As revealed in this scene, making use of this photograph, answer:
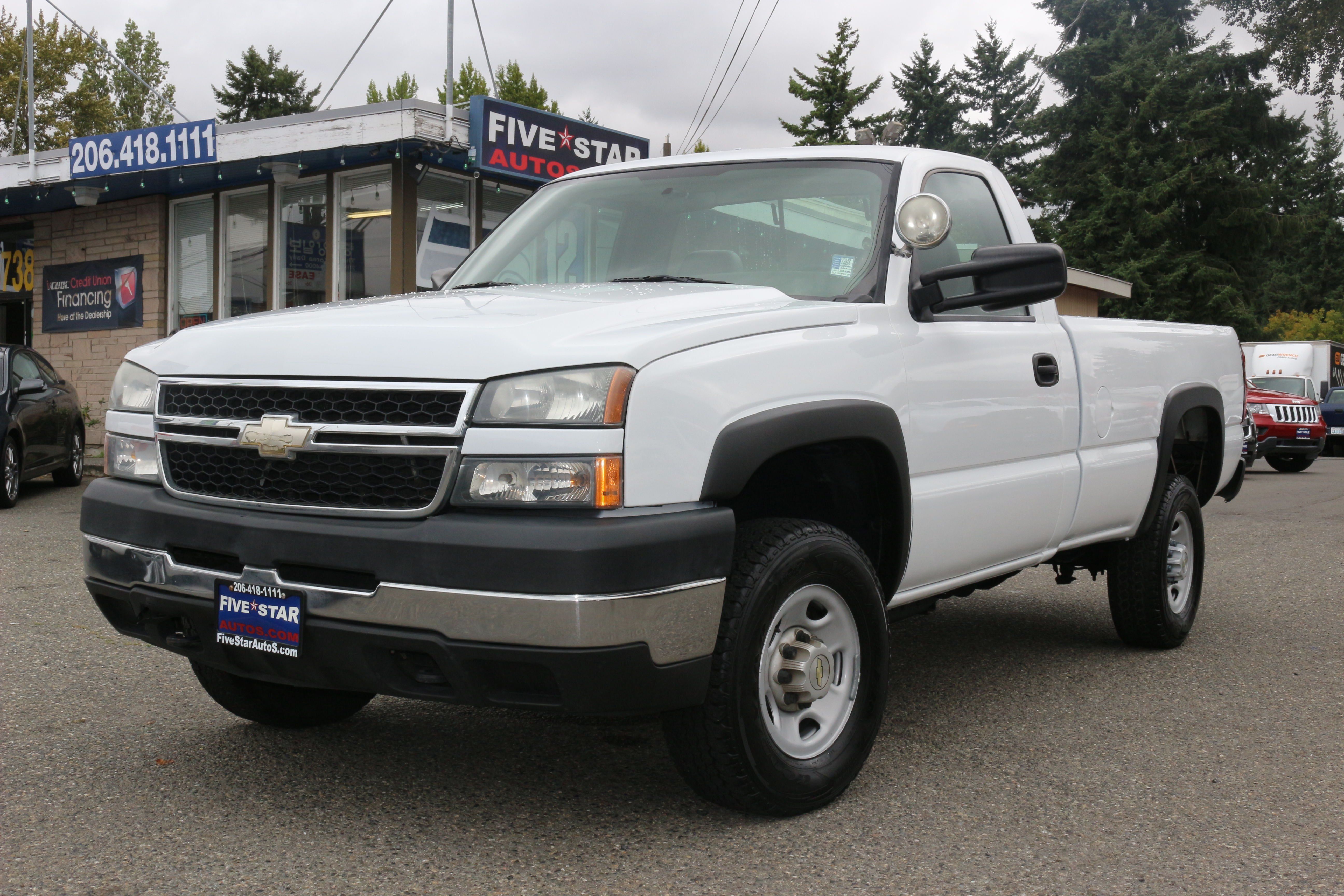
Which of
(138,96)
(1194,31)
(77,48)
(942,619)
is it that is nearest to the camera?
(942,619)

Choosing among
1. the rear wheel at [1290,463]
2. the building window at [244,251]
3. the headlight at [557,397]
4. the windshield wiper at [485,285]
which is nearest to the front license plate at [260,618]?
the headlight at [557,397]

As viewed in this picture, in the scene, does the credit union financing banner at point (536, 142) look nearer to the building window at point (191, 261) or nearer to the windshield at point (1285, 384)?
the building window at point (191, 261)

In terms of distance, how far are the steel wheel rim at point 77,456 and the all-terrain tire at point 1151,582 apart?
11143mm

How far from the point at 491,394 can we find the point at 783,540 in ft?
2.89

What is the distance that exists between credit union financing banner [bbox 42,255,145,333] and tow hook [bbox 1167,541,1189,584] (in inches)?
629

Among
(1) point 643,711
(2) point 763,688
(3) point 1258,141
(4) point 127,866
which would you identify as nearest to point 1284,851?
(2) point 763,688

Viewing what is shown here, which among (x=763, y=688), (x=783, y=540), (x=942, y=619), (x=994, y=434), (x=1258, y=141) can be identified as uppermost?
(x=1258, y=141)

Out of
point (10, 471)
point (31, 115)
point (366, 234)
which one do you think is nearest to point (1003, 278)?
point (10, 471)

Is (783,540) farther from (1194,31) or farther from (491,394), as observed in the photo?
(1194,31)

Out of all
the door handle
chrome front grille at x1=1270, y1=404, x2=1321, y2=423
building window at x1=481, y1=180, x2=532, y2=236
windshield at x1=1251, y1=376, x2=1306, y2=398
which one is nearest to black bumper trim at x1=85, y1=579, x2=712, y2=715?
the door handle

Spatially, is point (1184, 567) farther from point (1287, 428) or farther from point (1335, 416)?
point (1335, 416)

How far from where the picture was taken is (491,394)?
9.38ft

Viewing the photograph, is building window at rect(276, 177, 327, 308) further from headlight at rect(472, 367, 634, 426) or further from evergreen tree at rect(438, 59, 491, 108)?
evergreen tree at rect(438, 59, 491, 108)

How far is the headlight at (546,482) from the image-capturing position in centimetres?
280
